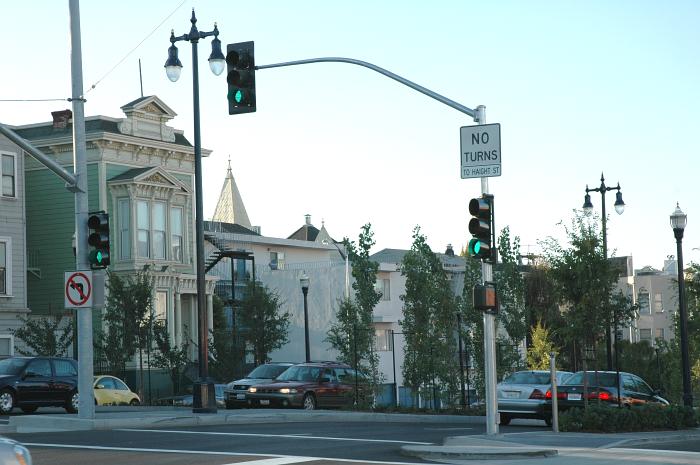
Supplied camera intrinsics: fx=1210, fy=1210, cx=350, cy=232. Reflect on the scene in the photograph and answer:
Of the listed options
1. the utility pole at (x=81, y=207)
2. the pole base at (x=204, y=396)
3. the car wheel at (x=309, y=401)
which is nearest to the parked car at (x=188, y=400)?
the car wheel at (x=309, y=401)

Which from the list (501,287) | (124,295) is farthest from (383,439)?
(124,295)

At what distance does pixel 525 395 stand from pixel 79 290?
1124 cm

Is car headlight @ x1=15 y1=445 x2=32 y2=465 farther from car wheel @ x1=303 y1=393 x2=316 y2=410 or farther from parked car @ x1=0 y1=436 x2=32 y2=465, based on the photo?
car wheel @ x1=303 y1=393 x2=316 y2=410

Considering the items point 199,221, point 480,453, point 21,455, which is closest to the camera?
point 21,455

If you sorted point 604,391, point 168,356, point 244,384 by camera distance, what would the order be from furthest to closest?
point 168,356 < point 244,384 < point 604,391

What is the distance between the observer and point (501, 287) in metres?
39.1

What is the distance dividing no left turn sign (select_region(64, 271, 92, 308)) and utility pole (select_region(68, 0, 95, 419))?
0.44 feet

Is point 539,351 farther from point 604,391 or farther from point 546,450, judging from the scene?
point 546,450

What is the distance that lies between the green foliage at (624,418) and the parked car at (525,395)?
4.50m

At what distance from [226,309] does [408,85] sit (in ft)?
139

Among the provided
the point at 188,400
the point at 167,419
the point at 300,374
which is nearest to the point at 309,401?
the point at 300,374

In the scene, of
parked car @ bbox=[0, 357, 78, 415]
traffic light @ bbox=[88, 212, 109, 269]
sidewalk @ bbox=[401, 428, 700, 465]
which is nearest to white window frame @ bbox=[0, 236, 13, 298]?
parked car @ bbox=[0, 357, 78, 415]

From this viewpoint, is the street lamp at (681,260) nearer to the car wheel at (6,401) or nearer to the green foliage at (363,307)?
the green foliage at (363,307)

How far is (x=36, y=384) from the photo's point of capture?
1222 inches
